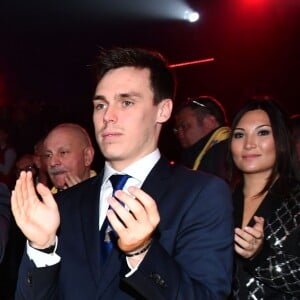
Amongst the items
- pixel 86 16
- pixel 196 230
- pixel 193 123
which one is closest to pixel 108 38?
pixel 86 16

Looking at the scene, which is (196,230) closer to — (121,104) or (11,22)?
(121,104)

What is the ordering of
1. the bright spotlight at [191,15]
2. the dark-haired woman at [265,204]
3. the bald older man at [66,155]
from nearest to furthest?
the dark-haired woman at [265,204] → the bald older man at [66,155] → the bright spotlight at [191,15]

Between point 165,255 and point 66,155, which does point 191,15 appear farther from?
point 165,255

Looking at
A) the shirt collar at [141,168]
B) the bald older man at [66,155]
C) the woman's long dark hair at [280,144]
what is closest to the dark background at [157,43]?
the bald older man at [66,155]

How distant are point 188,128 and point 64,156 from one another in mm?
1500

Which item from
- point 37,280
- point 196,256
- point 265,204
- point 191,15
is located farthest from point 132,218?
point 191,15

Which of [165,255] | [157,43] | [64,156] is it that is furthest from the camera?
[157,43]

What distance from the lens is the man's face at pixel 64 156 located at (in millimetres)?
3258

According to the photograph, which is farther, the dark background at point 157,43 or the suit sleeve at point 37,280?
the dark background at point 157,43

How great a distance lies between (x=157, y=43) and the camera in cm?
1036

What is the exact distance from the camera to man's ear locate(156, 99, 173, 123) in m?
1.86

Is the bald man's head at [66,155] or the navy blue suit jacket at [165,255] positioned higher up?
the bald man's head at [66,155]

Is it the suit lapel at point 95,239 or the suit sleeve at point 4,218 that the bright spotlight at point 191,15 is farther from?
the suit lapel at point 95,239

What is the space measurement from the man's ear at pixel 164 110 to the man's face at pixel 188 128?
2.52 m
